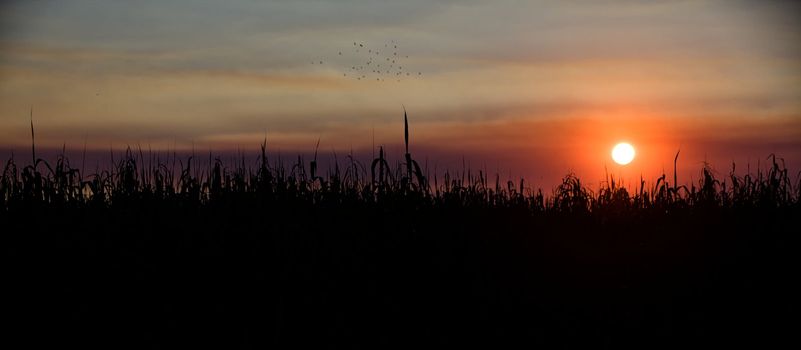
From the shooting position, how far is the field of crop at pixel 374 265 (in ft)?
29.0

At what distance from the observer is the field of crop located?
8844 mm

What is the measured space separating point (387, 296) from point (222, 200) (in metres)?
5.16

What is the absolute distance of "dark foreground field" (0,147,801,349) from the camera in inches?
348

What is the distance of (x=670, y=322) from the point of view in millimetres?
8969

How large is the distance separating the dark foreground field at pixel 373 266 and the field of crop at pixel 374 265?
1.2 inches

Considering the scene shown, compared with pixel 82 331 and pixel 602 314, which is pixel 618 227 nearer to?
pixel 602 314

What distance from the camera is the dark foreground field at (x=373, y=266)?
348 inches

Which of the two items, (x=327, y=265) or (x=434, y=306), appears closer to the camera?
(x=434, y=306)

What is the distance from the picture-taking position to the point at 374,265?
412 inches

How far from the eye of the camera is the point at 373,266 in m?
10.4

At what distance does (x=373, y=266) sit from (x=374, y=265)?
6cm

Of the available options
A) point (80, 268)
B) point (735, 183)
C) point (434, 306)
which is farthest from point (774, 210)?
point (80, 268)

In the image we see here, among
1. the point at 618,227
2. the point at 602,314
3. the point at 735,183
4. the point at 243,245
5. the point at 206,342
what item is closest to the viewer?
the point at 206,342

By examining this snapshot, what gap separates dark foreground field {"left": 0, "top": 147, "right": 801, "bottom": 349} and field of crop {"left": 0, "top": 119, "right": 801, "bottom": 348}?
31 millimetres
